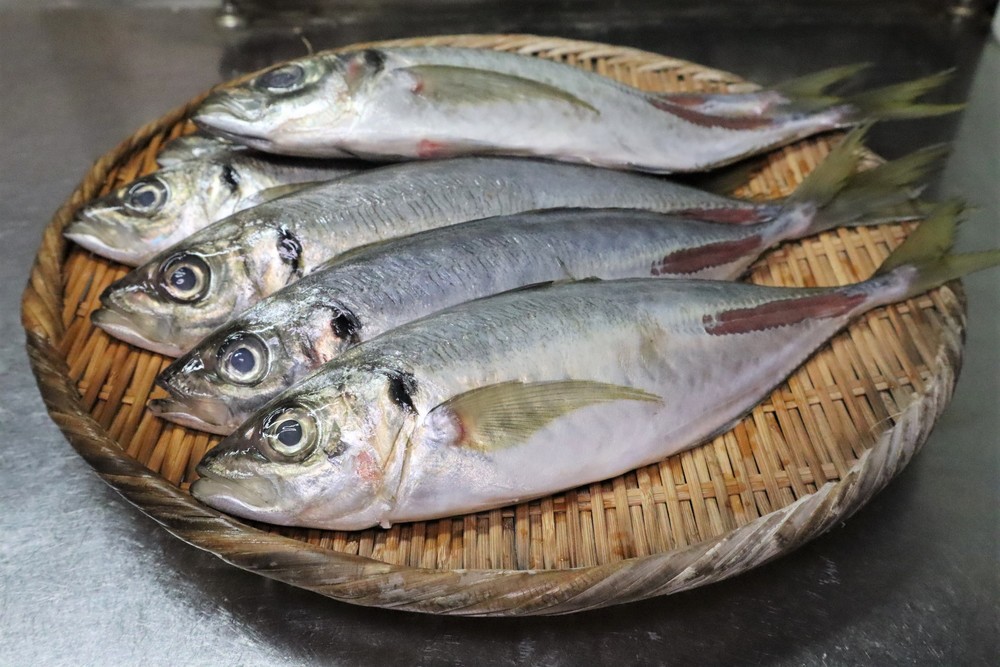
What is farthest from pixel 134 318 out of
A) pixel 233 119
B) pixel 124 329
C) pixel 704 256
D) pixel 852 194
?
pixel 852 194

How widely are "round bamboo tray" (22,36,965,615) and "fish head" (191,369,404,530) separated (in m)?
0.04

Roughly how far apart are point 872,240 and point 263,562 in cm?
127

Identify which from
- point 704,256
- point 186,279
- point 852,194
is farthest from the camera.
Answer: point 852,194

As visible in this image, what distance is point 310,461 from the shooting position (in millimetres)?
1009

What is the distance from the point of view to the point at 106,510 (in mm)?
1378

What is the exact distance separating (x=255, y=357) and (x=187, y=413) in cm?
15

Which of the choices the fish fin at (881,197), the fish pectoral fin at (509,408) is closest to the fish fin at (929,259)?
the fish fin at (881,197)

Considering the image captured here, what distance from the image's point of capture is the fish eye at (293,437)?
1.01m

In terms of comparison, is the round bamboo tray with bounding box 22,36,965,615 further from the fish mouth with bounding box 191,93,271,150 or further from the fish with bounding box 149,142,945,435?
the fish mouth with bounding box 191,93,271,150

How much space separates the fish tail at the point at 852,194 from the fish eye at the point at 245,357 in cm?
97

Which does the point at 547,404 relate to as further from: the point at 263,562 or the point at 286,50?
the point at 286,50

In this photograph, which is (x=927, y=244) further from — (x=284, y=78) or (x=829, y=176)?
(x=284, y=78)

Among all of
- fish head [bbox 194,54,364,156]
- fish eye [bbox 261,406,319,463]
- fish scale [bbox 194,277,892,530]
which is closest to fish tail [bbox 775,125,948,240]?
fish scale [bbox 194,277,892,530]

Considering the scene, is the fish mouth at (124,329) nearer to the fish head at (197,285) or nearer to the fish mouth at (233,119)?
Answer: the fish head at (197,285)
